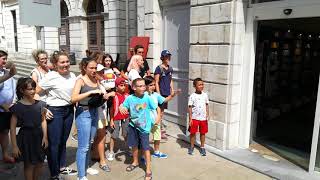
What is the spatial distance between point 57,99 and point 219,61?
284 cm

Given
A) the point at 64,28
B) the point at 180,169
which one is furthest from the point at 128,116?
the point at 64,28

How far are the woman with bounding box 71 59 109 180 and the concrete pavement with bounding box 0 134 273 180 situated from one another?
58 cm

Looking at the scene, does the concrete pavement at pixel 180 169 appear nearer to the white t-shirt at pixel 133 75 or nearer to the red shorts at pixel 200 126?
the red shorts at pixel 200 126

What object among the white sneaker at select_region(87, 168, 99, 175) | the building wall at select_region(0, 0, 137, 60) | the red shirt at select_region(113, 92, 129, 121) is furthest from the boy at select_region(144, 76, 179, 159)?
the building wall at select_region(0, 0, 137, 60)

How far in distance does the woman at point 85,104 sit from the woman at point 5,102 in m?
1.13

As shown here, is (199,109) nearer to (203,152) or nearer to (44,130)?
(203,152)

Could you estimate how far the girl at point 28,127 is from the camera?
345cm

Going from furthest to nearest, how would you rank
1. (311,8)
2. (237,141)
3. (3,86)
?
(237,141)
(3,86)
(311,8)

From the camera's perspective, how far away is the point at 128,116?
185 inches

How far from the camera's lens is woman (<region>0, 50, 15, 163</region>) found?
4.35 m

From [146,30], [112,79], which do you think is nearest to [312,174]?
[112,79]

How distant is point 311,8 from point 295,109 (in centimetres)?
530

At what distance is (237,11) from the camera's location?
4953 millimetres

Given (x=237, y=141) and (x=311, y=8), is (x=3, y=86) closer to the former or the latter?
(x=237, y=141)
